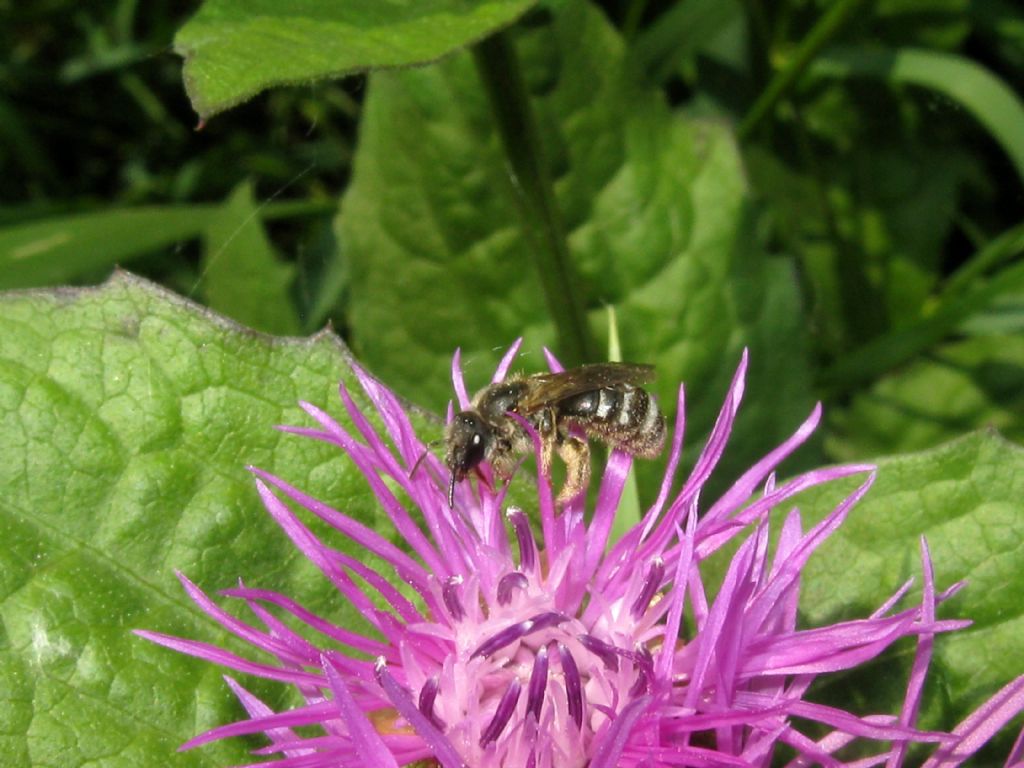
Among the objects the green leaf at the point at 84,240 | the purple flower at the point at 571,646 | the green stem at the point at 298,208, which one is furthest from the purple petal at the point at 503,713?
the green stem at the point at 298,208

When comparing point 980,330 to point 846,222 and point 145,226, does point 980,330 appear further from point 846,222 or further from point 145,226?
point 145,226

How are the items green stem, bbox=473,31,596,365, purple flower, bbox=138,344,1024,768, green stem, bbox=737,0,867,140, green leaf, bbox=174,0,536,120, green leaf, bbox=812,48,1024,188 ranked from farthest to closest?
1. green leaf, bbox=812,48,1024,188
2. green stem, bbox=737,0,867,140
3. green stem, bbox=473,31,596,365
4. green leaf, bbox=174,0,536,120
5. purple flower, bbox=138,344,1024,768

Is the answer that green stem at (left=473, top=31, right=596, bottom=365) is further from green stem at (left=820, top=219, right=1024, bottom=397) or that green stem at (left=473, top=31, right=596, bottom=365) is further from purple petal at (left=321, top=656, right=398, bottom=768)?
purple petal at (left=321, top=656, right=398, bottom=768)

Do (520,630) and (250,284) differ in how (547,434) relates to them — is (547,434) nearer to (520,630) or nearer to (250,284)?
(520,630)

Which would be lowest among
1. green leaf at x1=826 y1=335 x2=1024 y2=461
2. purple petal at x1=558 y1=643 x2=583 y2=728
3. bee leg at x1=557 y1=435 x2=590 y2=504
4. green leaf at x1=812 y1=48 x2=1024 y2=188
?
green leaf at x1=826 y1=335 x2=1024 y2=461

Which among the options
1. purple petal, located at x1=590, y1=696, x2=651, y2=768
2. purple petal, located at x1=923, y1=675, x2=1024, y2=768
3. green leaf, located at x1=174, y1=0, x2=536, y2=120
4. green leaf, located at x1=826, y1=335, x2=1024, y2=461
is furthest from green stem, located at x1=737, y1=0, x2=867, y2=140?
purple petal, located at x1=590, y1=696, x2=651, y2=768

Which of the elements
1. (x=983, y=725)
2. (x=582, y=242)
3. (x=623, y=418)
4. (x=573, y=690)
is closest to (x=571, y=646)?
(x=573, y=690)

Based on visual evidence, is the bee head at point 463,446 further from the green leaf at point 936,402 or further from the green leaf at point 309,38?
the green leaf at point 936,402

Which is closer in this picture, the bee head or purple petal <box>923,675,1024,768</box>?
purple petal <box>923,675,1024,768</box>
